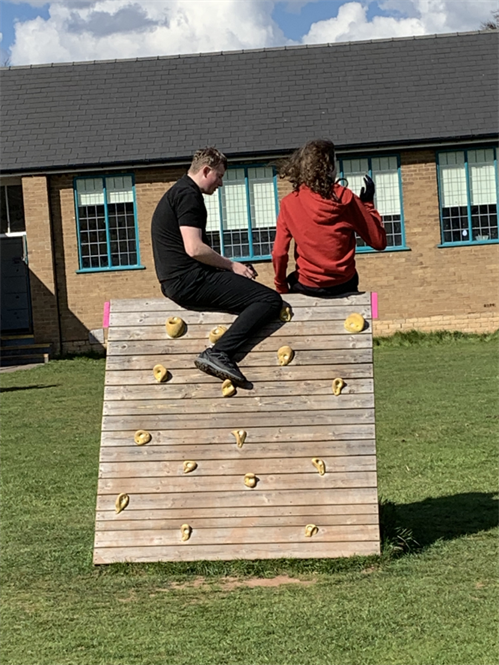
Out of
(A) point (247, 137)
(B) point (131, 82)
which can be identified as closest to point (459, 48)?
(A) point (247, 137)

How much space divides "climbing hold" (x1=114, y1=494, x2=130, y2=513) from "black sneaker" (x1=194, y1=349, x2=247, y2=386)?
955 mm

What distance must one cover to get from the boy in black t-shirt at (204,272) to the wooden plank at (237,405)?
16cm

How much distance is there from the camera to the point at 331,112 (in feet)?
90.0

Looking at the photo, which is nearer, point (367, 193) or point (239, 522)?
point (239, 522)

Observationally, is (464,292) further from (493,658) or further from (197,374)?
(493,658)

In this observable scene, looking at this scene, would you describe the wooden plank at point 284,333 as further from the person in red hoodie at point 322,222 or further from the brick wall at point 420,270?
the brick wall at point 420,270

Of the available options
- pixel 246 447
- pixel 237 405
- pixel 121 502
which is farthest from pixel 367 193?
pixel 121 502

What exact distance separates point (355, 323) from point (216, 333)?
898 mm

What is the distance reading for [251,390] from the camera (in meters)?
7.17

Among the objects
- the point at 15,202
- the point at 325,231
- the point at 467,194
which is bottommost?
the point at 325,231

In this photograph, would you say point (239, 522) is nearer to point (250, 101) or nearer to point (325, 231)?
point (325, 231)

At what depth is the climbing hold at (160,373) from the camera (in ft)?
23.6

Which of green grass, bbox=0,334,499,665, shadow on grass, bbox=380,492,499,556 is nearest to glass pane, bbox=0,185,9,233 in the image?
green grass, bbox=0,334,499,665

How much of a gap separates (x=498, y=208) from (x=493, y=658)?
908 inches
